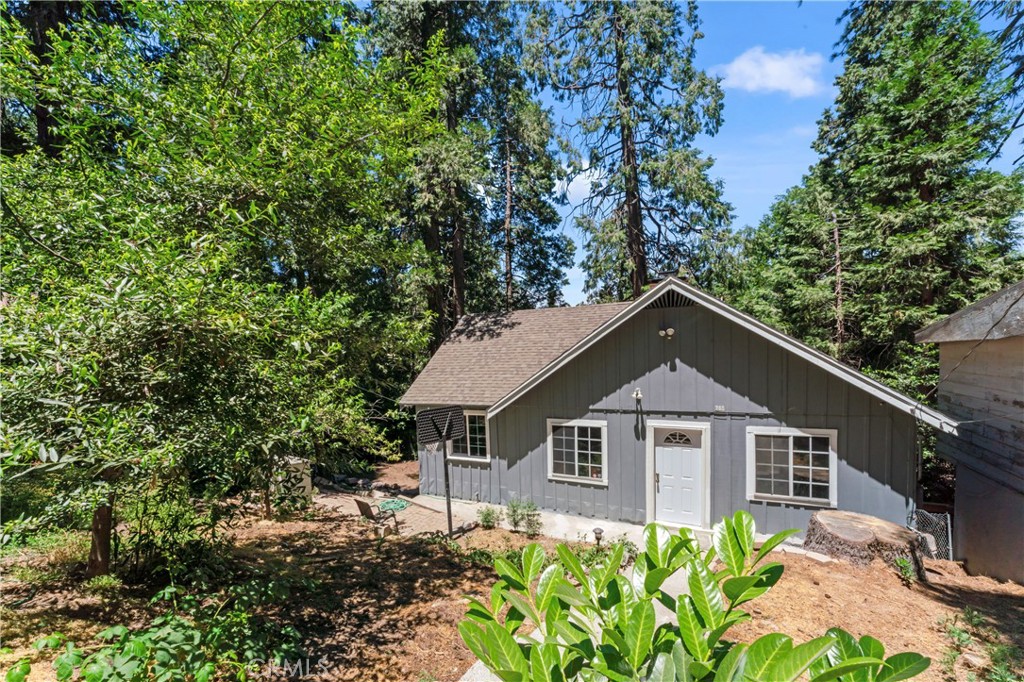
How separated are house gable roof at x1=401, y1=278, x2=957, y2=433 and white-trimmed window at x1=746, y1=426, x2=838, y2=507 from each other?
1359 mm

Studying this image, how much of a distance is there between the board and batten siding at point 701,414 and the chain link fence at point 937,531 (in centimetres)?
88

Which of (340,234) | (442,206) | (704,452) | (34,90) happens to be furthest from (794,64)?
(442,206)

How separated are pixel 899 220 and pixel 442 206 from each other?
47.7ft

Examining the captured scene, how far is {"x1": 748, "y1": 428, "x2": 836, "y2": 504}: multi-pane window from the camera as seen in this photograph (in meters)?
8.48

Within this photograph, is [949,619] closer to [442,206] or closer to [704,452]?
[704,452]

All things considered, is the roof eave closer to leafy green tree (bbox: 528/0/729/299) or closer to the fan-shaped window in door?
the fan-shaped window in door

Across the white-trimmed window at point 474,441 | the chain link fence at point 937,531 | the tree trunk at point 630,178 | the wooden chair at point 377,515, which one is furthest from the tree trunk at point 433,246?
the chain link fence at point 937,531

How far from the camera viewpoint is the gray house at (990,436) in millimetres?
6949

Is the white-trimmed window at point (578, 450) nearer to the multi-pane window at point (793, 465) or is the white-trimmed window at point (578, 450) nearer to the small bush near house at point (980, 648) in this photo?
the multi-pane window at point (793, 465)

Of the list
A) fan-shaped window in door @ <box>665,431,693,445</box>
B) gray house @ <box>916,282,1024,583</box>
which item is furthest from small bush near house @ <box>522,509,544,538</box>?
gray house @ <box>916,282,1024,583</box>

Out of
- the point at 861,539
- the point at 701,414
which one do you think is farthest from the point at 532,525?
the point at 861,539

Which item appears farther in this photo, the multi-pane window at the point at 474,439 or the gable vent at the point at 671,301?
the multi-pane window at the point at 474,439

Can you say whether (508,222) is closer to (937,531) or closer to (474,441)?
(474,441)

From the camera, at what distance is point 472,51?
1781 centimetres
